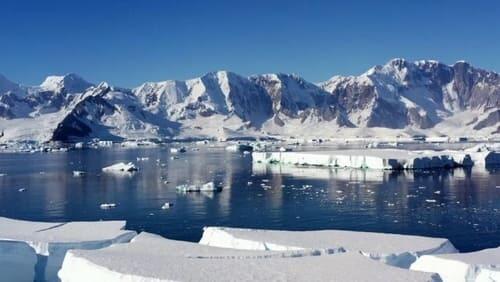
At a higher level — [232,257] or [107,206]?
[232,257]

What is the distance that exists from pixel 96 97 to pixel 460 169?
146 meters

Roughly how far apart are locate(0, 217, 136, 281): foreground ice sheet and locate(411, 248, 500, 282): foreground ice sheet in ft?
32.7

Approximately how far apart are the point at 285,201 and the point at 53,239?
56.0 feet

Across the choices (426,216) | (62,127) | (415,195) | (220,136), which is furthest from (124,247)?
(220,136)

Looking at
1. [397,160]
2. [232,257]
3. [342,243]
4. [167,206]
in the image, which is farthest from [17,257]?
[397,160]

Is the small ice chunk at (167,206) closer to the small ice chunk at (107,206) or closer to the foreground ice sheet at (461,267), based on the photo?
the small ice chunk at (107,206)

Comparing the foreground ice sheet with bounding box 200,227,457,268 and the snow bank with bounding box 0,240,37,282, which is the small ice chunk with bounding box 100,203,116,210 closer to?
the foreground ice sheet with bounding box 200,227,457,268

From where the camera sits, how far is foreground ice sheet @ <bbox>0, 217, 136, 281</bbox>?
755 inches

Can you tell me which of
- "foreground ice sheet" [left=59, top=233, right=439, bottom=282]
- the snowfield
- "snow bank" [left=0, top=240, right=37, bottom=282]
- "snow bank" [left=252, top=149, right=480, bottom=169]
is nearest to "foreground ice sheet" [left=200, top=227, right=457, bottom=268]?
the snowfield

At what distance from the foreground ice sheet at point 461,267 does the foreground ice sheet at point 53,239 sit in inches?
392

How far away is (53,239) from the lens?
66.4ft

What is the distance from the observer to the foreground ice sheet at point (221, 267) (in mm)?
13945

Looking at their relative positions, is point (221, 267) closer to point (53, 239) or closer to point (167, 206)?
point (53, 239)

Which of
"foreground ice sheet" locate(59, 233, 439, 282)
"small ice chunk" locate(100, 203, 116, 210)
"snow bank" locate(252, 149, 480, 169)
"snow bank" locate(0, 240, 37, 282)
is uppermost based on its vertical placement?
"snow bank" locate(252, 149, 480, 169)
